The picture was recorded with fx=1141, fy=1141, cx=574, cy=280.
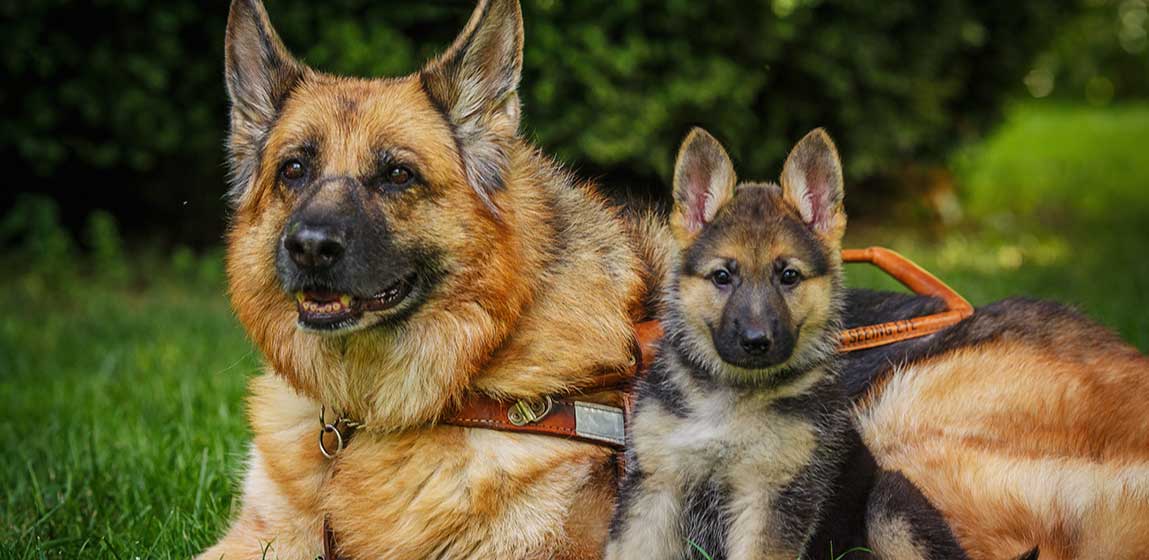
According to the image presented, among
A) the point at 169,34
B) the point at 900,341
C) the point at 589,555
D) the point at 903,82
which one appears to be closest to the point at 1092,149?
the point at 903,82

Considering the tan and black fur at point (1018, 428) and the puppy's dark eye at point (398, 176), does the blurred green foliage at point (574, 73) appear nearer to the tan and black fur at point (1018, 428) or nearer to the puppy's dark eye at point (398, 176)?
the tan and black fur at point (1018, 428)

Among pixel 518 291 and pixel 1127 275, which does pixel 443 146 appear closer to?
pixel 518 291

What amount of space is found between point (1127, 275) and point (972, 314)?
209 inches

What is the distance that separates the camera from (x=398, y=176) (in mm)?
3414

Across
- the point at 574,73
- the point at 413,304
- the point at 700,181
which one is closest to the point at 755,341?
the point at 700,181

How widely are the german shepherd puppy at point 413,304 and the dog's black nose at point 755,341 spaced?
2.70 ft

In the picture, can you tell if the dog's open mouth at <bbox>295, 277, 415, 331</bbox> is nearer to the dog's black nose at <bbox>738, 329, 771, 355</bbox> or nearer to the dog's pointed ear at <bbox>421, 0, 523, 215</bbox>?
the dog's pointed ear at <bbox>421, 0, 523, 215</bbox>

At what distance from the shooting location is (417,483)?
3.34 meters

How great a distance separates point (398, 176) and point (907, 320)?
1772 millimetres

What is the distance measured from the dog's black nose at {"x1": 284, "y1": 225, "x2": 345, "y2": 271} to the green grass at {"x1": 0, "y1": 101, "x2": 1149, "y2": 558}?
867mm

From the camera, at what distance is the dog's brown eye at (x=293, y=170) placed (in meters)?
3.43

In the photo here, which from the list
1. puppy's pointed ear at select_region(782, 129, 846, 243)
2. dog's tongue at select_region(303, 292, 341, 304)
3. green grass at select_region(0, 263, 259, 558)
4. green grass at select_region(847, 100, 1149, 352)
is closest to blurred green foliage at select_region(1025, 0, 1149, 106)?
green grass at select_region(847, 100, 1149, 352)

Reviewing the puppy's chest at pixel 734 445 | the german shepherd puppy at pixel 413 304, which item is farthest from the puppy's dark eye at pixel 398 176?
the puppy's chest at pixel 734 445

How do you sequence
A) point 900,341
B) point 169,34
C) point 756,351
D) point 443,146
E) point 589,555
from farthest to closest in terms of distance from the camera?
point 169,34, point 900,341, point 443,146, point 589,555, point 756,351
